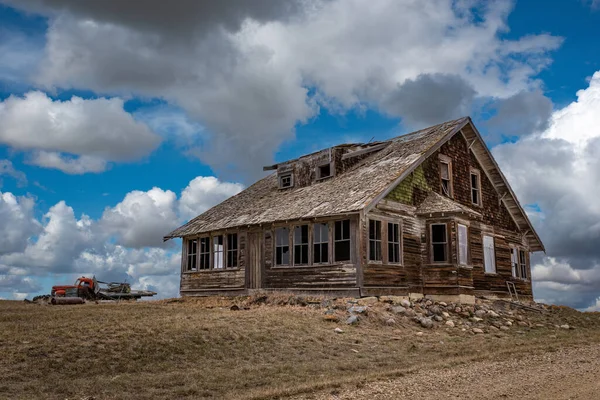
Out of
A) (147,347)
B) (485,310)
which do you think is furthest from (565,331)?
(147,347)

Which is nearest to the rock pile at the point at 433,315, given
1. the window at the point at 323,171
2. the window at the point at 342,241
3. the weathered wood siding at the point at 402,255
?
the weathered wood siding at the point at 402,255

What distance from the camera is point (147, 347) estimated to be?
13.6m

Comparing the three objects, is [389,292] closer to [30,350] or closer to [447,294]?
[447,294]

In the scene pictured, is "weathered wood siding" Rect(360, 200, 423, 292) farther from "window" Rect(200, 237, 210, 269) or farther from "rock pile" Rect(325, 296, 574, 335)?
"window" Rect(200, 237, 210, 269)

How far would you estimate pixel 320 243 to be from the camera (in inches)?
961

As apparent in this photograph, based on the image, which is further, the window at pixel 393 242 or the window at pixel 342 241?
the window at pixel 393 242

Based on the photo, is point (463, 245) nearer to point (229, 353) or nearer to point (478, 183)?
point (478, 183)

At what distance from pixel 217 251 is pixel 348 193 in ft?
30.7

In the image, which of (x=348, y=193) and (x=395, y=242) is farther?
(x=348, y=193)

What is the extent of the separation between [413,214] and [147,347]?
1472 centimetres

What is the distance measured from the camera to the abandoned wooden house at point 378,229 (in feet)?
76.9

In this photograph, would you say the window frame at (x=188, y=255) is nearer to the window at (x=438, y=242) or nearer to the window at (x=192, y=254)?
the window at (x=192, y=254)

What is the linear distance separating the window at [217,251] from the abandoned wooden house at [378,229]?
0.18 feet

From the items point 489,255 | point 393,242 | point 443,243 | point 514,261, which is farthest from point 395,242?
point 514,261
